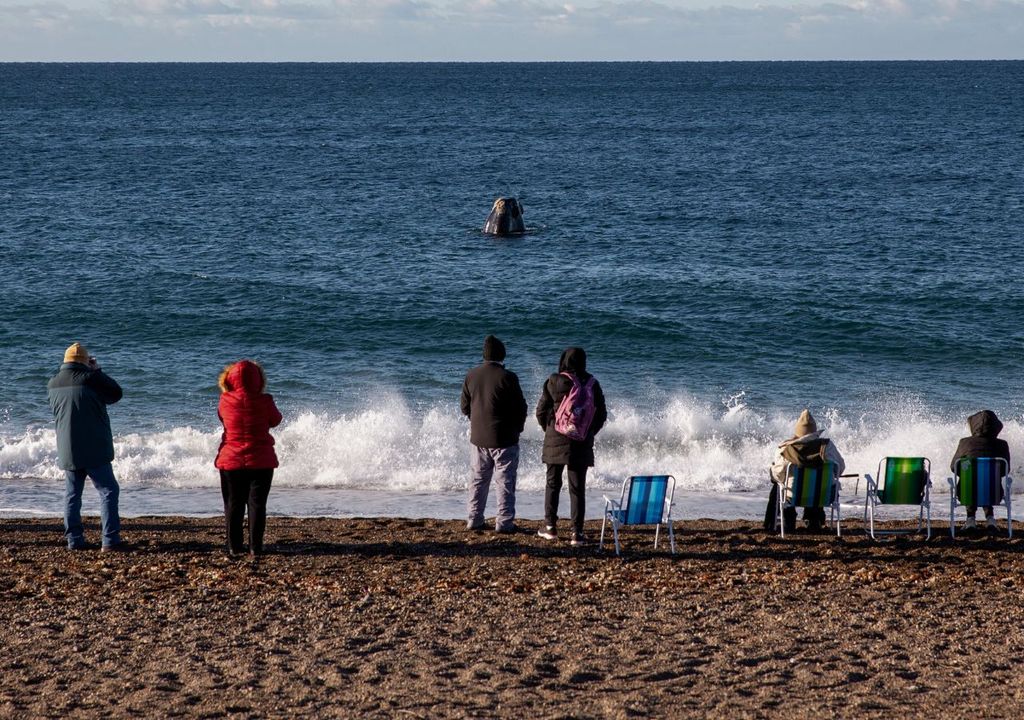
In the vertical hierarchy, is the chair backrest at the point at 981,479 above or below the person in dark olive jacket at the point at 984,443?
below

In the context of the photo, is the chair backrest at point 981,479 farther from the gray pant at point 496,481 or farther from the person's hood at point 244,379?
the person's hood at point 244,379

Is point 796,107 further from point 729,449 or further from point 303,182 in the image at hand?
point 729,449

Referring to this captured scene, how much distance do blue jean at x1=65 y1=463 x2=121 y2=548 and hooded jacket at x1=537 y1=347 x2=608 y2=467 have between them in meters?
3.09

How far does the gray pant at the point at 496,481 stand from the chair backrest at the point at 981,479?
3.42 metres

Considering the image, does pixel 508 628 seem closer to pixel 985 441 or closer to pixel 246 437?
pixel 246 437

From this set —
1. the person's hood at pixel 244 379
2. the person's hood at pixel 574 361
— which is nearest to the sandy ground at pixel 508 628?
the person's hood at pixel 244 379

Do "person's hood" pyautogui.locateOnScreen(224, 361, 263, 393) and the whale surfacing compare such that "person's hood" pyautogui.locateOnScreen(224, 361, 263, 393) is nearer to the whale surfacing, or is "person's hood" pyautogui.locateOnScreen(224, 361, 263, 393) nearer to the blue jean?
the blue jean

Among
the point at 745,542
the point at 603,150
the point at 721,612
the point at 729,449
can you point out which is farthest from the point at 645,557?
the point at 603,150

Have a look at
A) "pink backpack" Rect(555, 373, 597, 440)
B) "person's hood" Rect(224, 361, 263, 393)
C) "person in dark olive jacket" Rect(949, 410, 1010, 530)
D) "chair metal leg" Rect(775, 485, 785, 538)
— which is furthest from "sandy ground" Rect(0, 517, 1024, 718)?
"person's hood" Rect(224, 361, 263, 393)

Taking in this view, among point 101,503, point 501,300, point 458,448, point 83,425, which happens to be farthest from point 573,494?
point 501,300

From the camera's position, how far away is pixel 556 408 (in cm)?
909

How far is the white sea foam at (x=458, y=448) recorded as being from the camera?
14023 millimetres

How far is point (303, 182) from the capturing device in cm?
4997

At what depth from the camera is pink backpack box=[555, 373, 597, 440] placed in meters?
8.95
